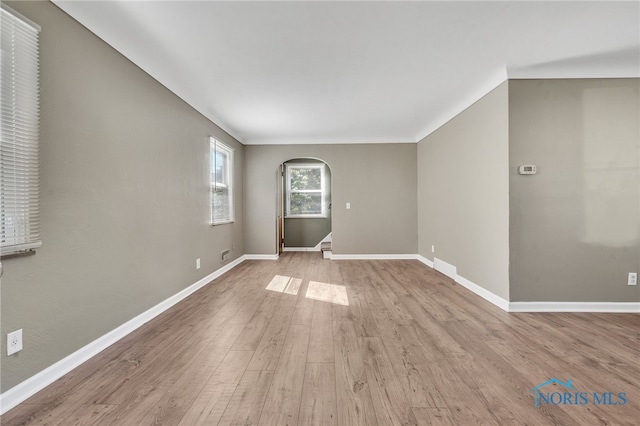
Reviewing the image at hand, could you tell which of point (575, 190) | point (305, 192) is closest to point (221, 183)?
point (305, 192)

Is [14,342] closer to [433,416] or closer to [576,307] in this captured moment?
[433,416]

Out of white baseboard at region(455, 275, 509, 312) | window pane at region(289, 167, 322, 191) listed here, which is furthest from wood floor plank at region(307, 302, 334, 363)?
window pane at region(289, 167, 322, 191)

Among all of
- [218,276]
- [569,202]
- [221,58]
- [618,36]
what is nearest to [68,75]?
[221,58]

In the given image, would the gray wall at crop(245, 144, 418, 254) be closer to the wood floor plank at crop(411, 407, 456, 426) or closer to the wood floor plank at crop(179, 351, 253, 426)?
the wood floor plank at crop(179, 351, 253, 426)

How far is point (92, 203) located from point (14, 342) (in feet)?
3.06

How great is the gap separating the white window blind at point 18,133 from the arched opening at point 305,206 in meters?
5.48

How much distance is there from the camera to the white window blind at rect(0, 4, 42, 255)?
1.43 metres

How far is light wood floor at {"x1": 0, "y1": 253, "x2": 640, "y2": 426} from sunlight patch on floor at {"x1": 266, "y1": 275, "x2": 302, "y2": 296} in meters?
0.43

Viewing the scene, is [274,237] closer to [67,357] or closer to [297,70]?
[297,70]

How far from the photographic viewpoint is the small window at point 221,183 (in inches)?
167

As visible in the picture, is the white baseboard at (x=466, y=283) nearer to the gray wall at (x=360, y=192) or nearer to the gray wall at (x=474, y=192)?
the gray wall at (x=474, y=192)

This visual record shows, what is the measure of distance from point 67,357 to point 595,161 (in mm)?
4806

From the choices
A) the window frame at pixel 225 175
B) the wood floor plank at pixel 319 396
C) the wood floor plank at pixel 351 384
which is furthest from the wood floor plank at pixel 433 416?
the window frame at pixel 225 175

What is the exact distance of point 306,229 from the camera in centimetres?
703
